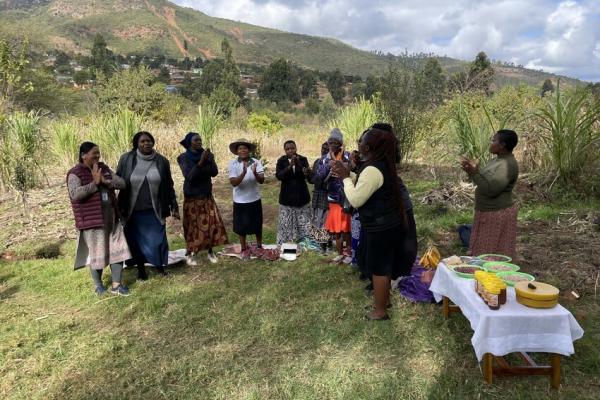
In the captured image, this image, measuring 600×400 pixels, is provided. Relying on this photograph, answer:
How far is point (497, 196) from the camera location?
3824 millimetres

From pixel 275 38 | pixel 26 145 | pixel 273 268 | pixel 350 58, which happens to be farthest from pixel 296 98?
pixel 275 38

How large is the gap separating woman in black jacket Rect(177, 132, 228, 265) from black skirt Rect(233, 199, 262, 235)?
0.22 meters

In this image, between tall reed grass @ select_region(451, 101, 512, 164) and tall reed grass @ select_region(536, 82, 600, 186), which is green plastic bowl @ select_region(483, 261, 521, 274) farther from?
tall reed grass @ select_region(451, 101, 512, 164)

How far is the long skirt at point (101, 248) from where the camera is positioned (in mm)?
4164

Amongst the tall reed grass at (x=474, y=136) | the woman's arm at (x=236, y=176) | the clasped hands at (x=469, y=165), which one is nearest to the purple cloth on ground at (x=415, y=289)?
the clasped hands at (x=469, y=165)

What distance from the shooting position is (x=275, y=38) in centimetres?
13488

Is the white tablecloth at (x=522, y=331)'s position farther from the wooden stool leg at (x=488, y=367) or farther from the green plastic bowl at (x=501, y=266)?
the green plastic bowl at (x=501, y=266)

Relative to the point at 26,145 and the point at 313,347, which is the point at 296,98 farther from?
the point at 313,347

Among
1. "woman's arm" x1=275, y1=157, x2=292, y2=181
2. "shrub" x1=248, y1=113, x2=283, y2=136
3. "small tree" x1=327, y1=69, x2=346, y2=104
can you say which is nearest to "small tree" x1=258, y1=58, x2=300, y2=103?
"small tree" x1=327, y1=69, x2=346, y2=104

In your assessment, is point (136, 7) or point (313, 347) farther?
point (136, 7)

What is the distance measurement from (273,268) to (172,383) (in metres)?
2.15

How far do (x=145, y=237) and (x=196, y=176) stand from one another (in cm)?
85

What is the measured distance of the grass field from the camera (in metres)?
2.87

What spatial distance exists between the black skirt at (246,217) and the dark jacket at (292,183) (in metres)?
0.36
